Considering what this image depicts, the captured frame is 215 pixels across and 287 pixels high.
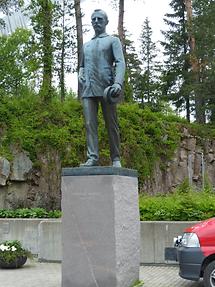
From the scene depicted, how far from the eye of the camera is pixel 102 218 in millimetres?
8250

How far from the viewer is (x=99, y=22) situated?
29.4 ft

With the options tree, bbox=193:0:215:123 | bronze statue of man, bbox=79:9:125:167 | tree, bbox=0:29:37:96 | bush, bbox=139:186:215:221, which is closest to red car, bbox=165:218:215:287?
bronze statue of man, bbox=79:9:125:167

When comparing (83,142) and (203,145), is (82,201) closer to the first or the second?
(83,142)

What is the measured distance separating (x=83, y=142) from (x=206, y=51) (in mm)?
15734

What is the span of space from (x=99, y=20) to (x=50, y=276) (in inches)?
206

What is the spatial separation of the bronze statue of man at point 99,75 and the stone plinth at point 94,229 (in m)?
0.49

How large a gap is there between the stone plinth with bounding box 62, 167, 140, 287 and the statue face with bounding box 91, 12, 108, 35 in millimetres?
2406

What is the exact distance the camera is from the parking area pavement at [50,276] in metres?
9.87

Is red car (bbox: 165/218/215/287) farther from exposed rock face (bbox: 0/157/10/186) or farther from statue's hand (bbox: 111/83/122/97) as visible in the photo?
exposed rock face (bbox: 0/157/10/186)

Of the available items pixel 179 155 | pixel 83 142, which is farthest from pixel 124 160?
pixel 179 155

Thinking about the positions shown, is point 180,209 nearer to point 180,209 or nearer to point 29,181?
point 180,209

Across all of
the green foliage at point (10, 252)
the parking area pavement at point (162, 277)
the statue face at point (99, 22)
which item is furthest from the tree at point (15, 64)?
the statue face at point (99, 22)

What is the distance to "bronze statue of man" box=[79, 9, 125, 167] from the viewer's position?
8.79 m

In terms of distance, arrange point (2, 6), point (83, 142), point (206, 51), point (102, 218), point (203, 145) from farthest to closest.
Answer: point (206, 51)
point (203, 145)
point (2, 6)
point (83, 142)
point (102, 218)
